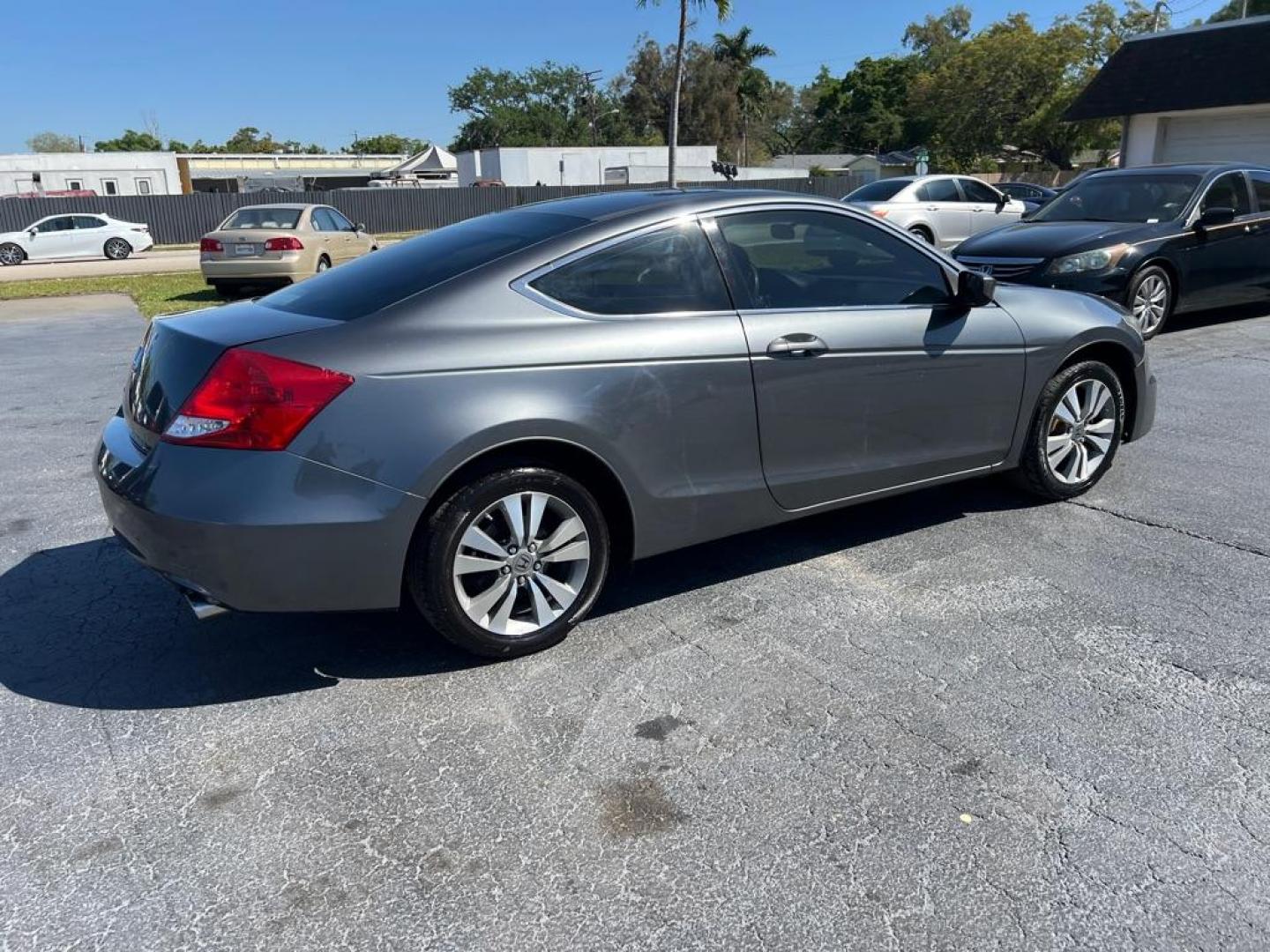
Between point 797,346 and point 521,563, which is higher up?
point 797,346

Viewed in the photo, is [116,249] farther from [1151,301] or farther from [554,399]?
[554,399]

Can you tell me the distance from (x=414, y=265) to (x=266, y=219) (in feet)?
44.0

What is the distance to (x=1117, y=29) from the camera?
189ft

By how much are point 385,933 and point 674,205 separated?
2735 mm

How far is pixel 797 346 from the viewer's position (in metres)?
3.95

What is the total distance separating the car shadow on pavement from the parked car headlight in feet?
16.4

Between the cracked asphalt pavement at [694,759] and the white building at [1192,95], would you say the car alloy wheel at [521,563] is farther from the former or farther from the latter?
the white building at [1192,95]

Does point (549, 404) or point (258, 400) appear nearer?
point (258, 400)

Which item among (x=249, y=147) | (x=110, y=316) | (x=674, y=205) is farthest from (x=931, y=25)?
(x=674, y=205)

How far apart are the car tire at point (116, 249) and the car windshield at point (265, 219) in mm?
16059

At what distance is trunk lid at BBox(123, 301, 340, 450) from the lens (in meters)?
3.27

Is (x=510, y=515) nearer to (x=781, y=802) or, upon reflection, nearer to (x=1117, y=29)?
(x=781, y=802)

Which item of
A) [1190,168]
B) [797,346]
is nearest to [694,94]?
[1190,168]

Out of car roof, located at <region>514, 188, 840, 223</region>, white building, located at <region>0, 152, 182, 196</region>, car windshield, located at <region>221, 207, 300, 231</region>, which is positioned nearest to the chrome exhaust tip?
car roof, located at <region>514, 188, 840, 223</region>
